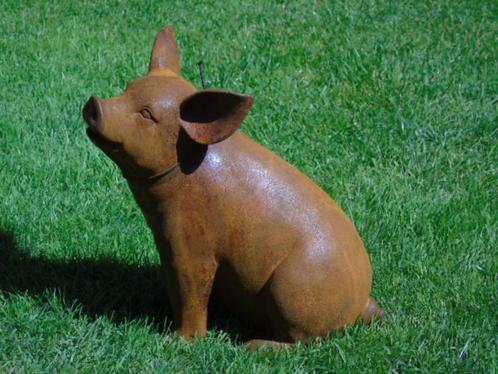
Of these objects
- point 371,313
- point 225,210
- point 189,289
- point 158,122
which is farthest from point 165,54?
point 371,313

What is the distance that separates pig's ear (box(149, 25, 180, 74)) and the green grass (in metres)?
0.98

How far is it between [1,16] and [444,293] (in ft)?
16.1

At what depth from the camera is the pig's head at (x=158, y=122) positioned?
3.18 metres

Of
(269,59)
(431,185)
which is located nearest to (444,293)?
(431,185)

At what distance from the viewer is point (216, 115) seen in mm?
3209

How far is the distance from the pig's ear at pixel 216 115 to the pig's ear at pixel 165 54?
0.39 metres

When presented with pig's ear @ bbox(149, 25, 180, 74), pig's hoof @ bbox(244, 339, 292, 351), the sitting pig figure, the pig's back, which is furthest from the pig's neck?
pig's hoof @ bbox(244, 339, 292, 351)

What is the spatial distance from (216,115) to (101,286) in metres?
1.12

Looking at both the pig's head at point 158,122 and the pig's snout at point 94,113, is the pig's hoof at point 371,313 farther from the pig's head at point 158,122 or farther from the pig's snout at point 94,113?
the pig's snout at point 94,113

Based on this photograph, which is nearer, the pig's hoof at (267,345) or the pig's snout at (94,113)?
the pig's snout at (94,113)

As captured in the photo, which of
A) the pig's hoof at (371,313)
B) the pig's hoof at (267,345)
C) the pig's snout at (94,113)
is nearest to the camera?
the pig's snout at (94,113)

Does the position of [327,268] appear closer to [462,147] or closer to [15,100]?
[462,147]

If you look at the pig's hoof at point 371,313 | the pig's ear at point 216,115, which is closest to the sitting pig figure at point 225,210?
the pig's ear at point 216,115

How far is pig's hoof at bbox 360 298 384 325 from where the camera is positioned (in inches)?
143
